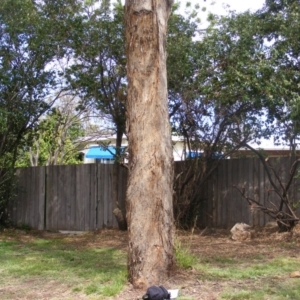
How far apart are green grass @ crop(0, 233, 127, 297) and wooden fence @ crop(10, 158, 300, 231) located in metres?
2.67

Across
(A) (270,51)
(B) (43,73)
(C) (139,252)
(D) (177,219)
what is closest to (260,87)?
(A) (270,51)

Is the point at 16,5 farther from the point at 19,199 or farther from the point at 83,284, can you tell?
the point at 83,284

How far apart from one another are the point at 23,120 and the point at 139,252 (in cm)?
798

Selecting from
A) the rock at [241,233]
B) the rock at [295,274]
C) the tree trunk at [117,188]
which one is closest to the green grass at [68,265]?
the tree trunk at [117,188]

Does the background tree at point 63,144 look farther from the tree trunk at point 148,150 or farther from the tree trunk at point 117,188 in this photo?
the tree trunk at point 148,150

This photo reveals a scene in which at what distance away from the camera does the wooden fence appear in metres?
12.1

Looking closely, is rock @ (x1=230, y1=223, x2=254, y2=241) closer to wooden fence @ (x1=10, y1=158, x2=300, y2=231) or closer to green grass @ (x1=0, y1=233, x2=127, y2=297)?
wooden fence @ (x1=10, y1=158, x2=300, y2=231)

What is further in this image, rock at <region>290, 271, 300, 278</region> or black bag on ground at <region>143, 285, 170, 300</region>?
rock at <region>290, 271, 300, 278</region>

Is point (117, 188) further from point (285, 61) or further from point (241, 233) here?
point (285, 61)

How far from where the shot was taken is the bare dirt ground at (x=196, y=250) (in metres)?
6.59

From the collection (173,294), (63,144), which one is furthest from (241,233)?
(63,144)

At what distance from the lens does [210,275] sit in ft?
24.0

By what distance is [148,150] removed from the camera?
686cm

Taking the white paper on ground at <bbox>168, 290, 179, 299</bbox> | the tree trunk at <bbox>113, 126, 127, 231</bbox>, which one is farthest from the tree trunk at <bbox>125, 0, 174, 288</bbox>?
the tree trunk at <bbox>113, 126, 127, 231</bbox>
